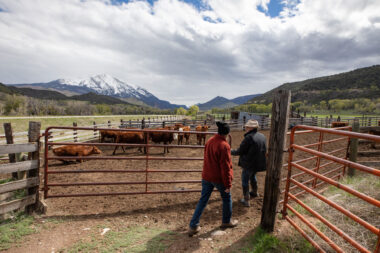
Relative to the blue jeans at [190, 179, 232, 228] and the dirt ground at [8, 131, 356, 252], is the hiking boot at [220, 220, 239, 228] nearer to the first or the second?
the dirt ground at [8, 131, 356, 252]

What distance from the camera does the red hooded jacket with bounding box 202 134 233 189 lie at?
9.89 feet

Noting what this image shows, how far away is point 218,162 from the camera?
10.2 feet

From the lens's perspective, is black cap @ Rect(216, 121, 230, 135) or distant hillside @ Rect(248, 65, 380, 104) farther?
distant hillside @ Rect(248, 65, 380, 104)

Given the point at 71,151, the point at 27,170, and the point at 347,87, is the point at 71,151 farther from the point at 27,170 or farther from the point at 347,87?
the point at 347,87

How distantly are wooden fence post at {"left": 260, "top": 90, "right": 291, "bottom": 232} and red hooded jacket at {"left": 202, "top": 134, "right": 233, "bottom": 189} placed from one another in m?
0.67

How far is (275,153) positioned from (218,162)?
3.00ft

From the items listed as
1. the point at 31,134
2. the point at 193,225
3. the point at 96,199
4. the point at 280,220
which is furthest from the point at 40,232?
the point at 280,220

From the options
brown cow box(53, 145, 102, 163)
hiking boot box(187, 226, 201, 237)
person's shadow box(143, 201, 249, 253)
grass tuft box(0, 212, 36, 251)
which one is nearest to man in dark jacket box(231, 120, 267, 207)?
person's shadow box(143, 201, 249, 253)

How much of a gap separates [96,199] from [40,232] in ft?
4.30

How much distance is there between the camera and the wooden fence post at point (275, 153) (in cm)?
296

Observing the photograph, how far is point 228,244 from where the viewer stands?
3021 mm

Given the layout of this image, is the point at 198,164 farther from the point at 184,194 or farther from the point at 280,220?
the point at 280,220

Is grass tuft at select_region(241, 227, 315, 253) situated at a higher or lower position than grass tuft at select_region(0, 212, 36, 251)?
higher

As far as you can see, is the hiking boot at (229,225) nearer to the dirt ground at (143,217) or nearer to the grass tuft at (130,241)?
the dirt ground at (143,217)
